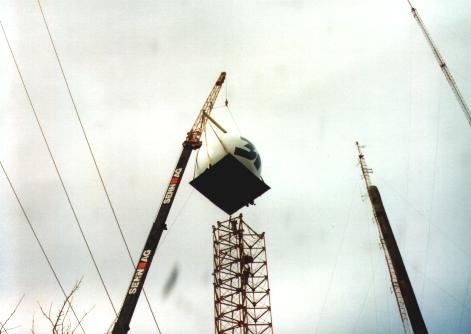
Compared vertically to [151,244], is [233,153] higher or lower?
higher

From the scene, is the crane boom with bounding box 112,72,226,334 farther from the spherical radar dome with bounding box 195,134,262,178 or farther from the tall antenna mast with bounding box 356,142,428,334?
the tall antenna mast with bounding box 356,142,428,334

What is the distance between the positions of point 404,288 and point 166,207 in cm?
683

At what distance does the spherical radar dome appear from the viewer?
11.6m

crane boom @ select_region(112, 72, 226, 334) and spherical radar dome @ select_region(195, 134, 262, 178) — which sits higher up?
spherical radar dome @ select_region(195, 134, 262, 178)

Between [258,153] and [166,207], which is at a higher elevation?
[258,153]

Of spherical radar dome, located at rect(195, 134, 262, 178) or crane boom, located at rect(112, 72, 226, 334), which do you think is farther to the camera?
spherical radar dome, located at rect(195, 134, 262, 178)

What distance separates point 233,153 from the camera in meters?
11.5

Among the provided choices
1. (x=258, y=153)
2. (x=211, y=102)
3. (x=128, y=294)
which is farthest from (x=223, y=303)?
(x=128, y=294)

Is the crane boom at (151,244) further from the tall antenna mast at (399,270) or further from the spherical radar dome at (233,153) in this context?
the tall antenna mast at (399,270)

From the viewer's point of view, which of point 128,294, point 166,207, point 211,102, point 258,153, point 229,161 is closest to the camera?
point 128,294

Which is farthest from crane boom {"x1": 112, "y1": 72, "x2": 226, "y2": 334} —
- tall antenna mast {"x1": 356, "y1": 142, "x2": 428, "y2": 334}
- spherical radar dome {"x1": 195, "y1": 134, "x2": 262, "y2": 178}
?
tall antenna mast {"x1": 356, "y1": 142, "x2": 428, "y2": 334}

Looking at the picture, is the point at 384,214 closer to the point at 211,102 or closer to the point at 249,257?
the point at 211,102

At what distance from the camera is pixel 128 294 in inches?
341

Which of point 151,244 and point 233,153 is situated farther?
point 233,153
